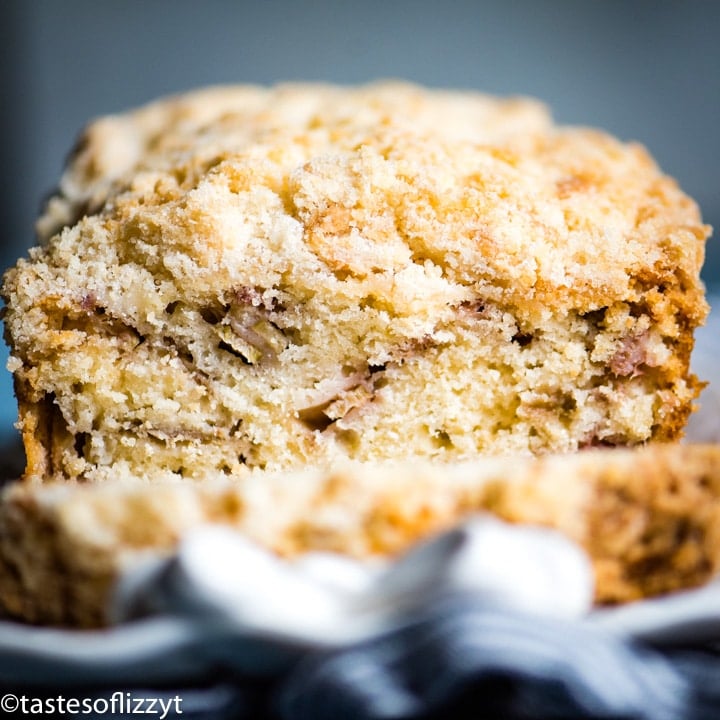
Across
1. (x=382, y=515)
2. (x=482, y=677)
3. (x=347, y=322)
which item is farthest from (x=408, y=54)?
(x=482, y=677)

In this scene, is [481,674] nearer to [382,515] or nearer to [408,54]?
[382,515]

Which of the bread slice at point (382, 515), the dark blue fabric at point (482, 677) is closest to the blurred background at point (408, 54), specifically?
the bread slice at point (382, 515)

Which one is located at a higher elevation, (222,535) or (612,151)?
Result: (612,151)

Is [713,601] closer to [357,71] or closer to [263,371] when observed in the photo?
[263,371]

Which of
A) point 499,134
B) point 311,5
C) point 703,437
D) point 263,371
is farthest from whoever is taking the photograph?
point 311,5

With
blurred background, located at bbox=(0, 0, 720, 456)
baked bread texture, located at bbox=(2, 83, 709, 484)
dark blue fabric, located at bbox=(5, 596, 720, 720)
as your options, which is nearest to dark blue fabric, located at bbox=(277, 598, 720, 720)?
dark blue fabric, located at bbox=(5, 596, 720, 720)

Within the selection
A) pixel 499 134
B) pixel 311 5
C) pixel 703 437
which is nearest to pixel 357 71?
pixel 311 5

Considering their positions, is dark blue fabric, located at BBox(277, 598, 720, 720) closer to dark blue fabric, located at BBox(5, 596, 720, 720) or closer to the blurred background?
dark blue fabric, located at BBox(5, 596, 720, 720)

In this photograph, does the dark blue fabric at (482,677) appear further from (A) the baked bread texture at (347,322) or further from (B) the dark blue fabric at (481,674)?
(A) the baked bread texture at (347,322)
